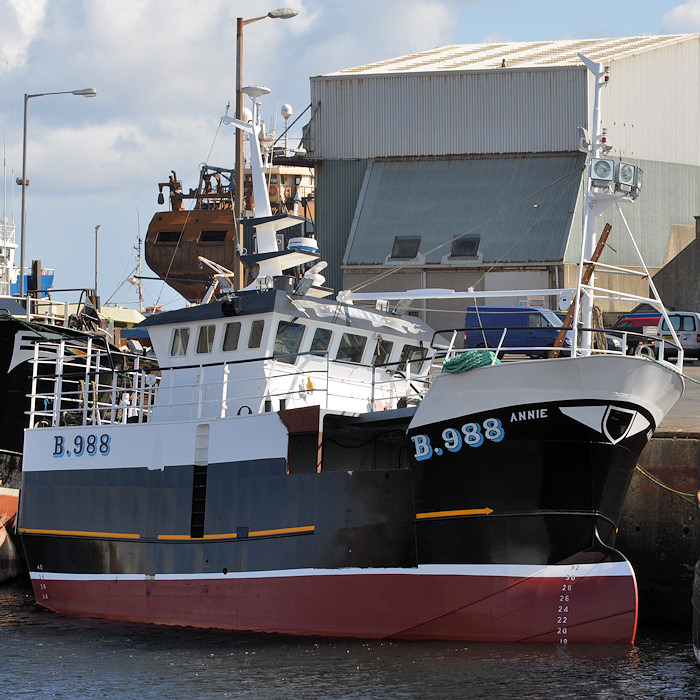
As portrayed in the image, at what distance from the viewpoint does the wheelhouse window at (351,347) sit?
16.9 metres

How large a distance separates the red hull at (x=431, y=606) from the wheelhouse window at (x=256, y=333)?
11.7ft

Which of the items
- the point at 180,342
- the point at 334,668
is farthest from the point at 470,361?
the point at 180,342

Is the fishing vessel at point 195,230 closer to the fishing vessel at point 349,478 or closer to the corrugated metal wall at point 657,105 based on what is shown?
the corrugated metal wall at point 657,105

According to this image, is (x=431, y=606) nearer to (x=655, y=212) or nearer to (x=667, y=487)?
(x=667, y=487)

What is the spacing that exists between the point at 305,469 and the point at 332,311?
2840 mm

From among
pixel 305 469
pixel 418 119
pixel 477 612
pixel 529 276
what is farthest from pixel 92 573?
pixel 418 119

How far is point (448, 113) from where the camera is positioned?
125ft

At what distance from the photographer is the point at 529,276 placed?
116 feet

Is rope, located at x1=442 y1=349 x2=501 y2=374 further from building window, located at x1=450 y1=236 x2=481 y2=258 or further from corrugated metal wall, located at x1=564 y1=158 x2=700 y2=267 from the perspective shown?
corrugated metal wall, located at x1=564 y1=158 x2=700 y2=267

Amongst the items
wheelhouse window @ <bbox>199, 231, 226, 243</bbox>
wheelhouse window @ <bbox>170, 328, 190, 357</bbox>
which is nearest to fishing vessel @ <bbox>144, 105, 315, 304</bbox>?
wheelhouse window @ <bbox>199, 231, 226, 243</bbox>

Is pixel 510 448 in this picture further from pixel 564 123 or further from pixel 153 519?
pixel 564 123

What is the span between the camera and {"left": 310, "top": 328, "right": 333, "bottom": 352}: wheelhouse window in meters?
16.7

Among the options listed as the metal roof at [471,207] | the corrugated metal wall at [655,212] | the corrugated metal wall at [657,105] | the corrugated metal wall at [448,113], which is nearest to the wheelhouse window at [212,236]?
the corrugated metal wall at [448,113]

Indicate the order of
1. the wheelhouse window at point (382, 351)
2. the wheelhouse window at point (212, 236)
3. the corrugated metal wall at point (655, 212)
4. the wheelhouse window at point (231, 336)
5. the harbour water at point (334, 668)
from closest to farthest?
the harbour water at point (334, 668)
the wheelhouse window at point (231, 336)
the wheelhouse window at point (382, 351)
the corrugated metal wall at point (655, 212)
the wheelhouse window at point (212, 236)
